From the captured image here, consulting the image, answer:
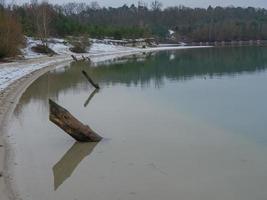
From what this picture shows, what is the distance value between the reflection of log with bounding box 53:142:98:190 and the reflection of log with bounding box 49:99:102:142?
0.73 ft

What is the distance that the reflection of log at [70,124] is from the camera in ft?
41.0

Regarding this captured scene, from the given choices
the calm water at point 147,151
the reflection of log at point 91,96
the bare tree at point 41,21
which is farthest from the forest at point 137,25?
the calm water at point 147,151

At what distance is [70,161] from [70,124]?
5.74ft

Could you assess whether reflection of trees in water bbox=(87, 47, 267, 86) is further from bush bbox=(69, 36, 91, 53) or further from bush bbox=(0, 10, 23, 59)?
bush bbox=(69, 36, 91, 53)

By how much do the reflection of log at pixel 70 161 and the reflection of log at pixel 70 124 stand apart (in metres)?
0.22

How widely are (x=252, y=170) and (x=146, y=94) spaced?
14.9m

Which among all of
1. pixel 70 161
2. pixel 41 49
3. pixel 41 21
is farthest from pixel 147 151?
pixel 41 21

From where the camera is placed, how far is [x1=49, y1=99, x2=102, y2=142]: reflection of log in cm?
1249

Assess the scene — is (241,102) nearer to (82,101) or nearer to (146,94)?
(146,94)

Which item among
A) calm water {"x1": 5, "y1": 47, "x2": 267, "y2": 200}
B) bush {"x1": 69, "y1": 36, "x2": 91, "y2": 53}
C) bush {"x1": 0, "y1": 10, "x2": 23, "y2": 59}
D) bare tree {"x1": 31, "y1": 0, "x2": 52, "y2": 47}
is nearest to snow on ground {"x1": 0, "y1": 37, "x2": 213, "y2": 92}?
bush {"x1": 69, "y1": 36, "x2": 91, "y2": 53}

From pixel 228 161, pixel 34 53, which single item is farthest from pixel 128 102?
pixel 34 53

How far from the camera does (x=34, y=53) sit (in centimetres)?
6203

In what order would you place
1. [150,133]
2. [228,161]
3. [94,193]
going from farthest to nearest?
1. [150,133]
2. [228,161]
3. [94,193]

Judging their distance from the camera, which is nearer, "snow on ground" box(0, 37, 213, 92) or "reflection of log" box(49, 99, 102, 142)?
"reflection of log" box(49, 99, 102, 142)
